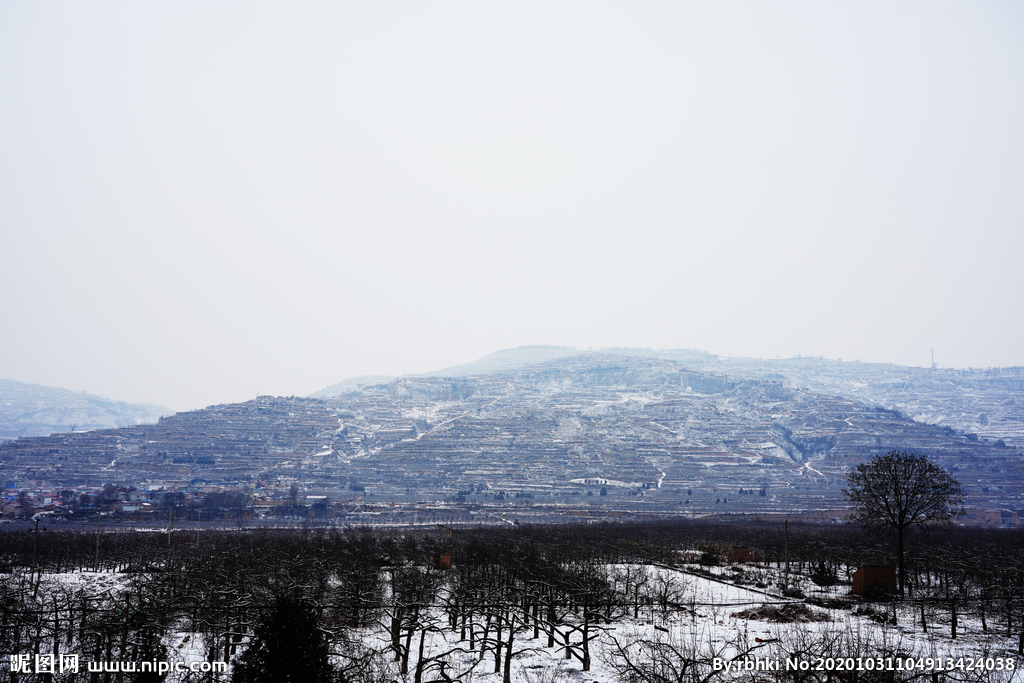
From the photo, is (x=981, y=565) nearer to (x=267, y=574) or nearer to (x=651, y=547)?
(x=651, y=547)

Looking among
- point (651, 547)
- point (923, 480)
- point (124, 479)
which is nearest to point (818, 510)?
point (651, 547)

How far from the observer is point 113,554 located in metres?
80.2

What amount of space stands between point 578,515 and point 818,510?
5998 centimetres

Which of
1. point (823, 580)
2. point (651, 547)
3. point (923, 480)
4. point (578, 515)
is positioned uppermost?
point (923, 480)

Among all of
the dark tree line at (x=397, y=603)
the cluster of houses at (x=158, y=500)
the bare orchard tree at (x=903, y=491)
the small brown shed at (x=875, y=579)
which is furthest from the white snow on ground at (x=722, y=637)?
the cluster of houses at (x=158, y=500)

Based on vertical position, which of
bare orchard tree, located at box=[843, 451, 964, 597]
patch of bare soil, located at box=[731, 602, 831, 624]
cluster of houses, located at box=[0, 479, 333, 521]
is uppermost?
bare orchard tree, located at box=[843, 451, 964, 597]

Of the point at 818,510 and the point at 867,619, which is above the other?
the point at 867,619

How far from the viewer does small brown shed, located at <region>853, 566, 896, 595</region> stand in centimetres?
4250

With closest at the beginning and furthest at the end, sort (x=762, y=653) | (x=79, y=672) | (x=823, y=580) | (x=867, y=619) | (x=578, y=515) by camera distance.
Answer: (x=79, y=672)
(x=762, y=653)
(x=867, y=619)
(x=823, y=580)
(x=578, y=515)

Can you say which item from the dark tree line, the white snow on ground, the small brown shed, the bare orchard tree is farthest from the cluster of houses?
the bare orchard tree

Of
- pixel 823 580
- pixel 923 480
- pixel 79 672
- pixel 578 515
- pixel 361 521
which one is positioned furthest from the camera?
pixel 578 515

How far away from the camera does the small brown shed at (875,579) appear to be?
4250 cm

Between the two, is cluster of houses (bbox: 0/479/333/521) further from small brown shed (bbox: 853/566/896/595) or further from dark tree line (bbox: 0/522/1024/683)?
small brown shed (bbox: 853/566/896/595)

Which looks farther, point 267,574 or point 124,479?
point 124,479
